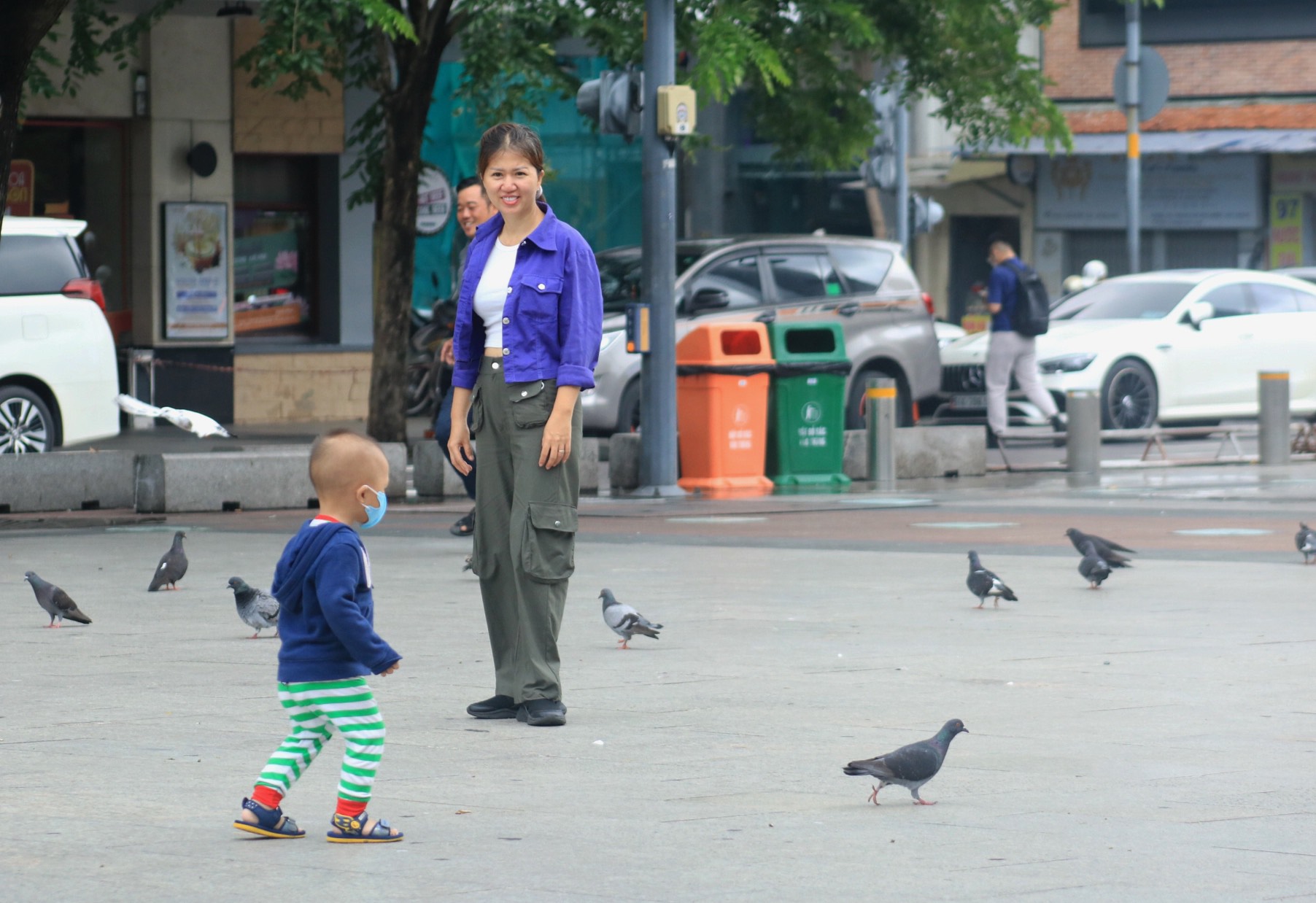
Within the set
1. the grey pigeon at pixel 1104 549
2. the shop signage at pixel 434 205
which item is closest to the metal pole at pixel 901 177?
the shop signage at pixel 434 205

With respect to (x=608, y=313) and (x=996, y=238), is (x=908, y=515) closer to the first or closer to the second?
(x=608, y=313)

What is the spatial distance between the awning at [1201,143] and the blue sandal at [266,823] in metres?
30.0

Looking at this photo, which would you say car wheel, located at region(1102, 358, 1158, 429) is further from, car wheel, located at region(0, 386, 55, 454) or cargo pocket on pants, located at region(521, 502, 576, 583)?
cargo pocket on pants, located at region(521, 502, 576, 583)

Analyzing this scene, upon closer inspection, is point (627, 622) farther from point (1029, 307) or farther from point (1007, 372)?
point (1007, 372)

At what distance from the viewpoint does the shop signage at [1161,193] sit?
35594 mm

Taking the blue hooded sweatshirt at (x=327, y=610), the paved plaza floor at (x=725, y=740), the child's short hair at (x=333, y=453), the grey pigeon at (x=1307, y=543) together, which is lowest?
the paved plaza floor at (x=725, y=740)

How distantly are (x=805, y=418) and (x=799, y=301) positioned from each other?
2176mm

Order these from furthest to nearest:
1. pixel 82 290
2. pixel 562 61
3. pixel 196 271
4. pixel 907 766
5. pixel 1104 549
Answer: pixel 196 271 < pixel 562 61 < pixel 82 290 < pixel 1104 549 < pixel 907 766

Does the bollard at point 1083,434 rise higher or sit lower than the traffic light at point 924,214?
lower

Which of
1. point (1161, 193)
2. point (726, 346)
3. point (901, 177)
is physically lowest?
point (726, 346)

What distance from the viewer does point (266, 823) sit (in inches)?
191

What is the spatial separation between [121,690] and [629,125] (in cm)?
930

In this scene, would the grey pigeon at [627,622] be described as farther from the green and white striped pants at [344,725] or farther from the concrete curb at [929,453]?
the concrete curb at [929,453]

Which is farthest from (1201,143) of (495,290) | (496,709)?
(496,709)
